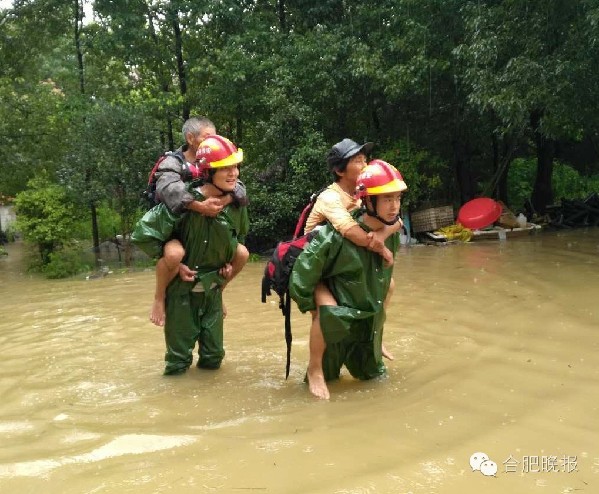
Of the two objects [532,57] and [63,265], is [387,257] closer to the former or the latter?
[532,57]

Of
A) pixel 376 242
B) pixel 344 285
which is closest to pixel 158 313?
pixel 344 285

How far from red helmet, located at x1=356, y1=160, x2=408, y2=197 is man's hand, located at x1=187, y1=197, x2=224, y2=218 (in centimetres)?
93

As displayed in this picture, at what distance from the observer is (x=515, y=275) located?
26.0 feet

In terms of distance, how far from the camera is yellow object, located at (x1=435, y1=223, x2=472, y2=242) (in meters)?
12.9

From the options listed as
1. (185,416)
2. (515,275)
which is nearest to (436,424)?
(185,416)

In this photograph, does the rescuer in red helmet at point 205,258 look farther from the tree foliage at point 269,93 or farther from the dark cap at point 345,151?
the tree foliage at point 269,93

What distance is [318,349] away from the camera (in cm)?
368

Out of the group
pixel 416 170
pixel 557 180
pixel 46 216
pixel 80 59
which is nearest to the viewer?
pixel 46 216

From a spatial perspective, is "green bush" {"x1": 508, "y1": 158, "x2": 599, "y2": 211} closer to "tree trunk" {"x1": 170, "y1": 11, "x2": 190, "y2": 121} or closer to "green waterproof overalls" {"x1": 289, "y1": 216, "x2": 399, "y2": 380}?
"tree trunk" {"x1": 170, "y1": 11, "x2": 190, "y2": 121}

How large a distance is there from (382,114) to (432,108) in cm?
121

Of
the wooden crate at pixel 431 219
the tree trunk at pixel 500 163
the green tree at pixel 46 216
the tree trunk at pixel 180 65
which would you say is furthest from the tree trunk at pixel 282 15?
the green tree at pixel 46 216

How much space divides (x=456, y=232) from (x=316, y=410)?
10.4 metres

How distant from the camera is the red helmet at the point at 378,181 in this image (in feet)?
11.1

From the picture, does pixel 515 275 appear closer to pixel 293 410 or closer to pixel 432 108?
pixel 293 410
